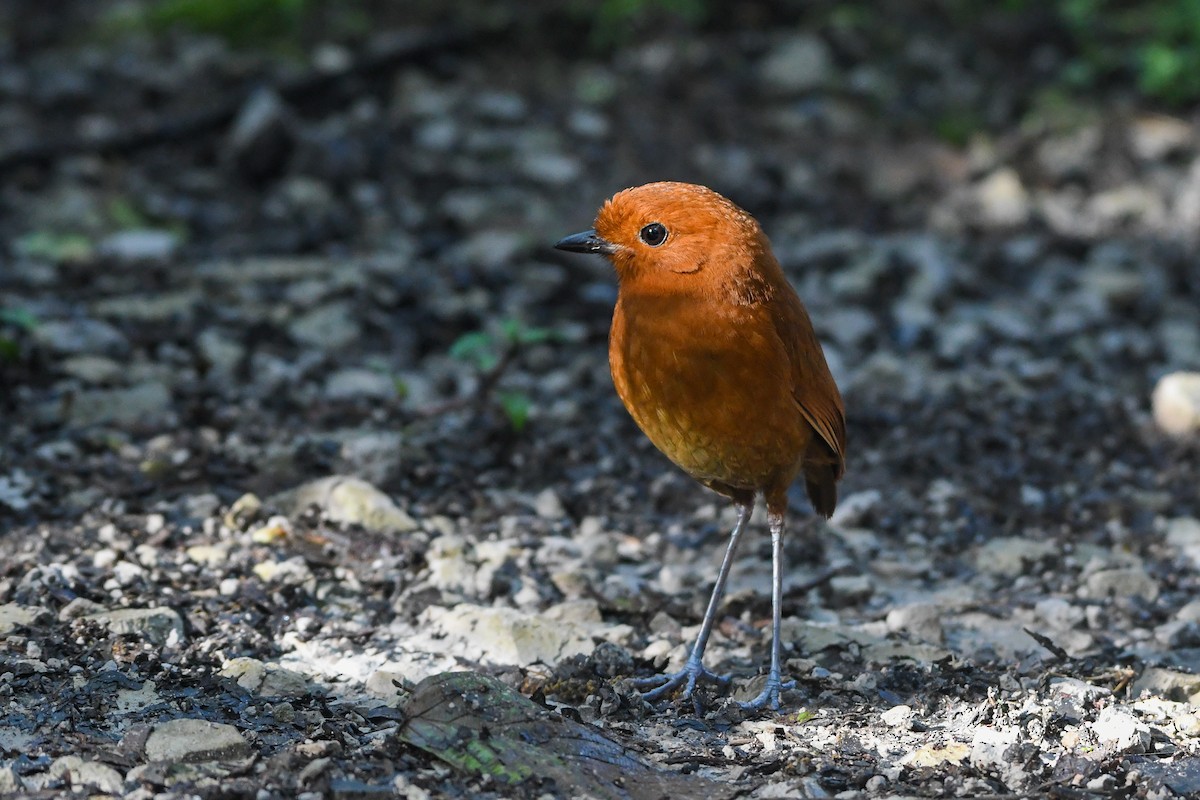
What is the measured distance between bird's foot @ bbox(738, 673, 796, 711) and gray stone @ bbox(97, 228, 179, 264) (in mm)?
4059

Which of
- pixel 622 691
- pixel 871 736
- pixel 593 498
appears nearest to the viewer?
pixel 871 736

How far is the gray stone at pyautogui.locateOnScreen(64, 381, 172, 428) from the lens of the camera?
5207 mm

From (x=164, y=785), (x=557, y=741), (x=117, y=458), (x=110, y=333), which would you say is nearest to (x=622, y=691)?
(x=557, y=741)

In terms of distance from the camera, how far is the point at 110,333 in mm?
5848

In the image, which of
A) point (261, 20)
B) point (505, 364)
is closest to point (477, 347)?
point (505, 364)

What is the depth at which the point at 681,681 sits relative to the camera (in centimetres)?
392

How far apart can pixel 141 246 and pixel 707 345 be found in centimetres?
395

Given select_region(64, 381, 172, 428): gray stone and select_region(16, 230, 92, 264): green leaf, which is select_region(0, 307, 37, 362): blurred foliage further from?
select_region(16, 230, 92, 264): green leaf

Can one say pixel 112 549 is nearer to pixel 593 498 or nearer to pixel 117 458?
pixel 117 458

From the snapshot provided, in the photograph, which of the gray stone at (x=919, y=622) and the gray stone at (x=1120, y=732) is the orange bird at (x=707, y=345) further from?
the gray stone at (x=1120, y=732)

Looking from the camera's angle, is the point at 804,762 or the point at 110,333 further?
the point at 110,333

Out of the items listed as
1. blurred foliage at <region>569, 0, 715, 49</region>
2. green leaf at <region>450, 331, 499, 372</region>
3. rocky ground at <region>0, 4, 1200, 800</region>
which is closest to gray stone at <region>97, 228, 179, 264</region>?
rocky ground at <region>0, 4, 1200, 800</region>

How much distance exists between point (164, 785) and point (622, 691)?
126 cm

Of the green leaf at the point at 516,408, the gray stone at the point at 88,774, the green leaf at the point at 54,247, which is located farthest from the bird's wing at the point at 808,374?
the green leaf at the point at 54,247
